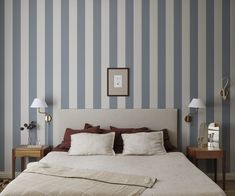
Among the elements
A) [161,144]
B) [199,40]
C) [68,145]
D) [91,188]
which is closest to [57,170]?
[91,188]

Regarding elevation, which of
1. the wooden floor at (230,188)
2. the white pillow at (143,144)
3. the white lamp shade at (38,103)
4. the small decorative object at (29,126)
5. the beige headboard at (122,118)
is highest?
the white lamp shade at (38,103)

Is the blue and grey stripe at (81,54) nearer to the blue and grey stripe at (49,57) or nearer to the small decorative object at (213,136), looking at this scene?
the blue and grey stripe at (49,57)

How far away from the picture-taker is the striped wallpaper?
5117mm

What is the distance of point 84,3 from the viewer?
5125 millimetres

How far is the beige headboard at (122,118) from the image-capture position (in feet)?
16.6

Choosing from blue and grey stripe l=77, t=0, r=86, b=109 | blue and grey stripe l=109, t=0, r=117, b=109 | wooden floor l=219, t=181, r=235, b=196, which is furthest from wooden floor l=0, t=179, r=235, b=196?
blue and grey stripe l=109, t=0, r=117, b=109

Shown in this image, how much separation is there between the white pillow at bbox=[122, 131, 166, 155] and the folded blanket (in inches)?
48.9

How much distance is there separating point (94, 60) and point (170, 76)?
1118 millimetres

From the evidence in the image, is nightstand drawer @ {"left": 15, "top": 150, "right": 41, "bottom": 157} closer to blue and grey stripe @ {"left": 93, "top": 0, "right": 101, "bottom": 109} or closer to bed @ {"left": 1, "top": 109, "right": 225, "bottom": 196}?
bed @ {"left": 1, "top": 109, "right": 225, "bottom": 196}

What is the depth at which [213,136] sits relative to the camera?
15.9 ft

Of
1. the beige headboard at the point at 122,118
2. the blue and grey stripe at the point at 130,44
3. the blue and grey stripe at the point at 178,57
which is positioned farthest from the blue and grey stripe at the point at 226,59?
the blue and grey stripe at the point at 130,44

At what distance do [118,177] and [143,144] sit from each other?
1446mm

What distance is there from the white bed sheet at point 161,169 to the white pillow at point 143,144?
15 cm

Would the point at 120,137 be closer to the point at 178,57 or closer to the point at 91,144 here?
the point at 91,144
